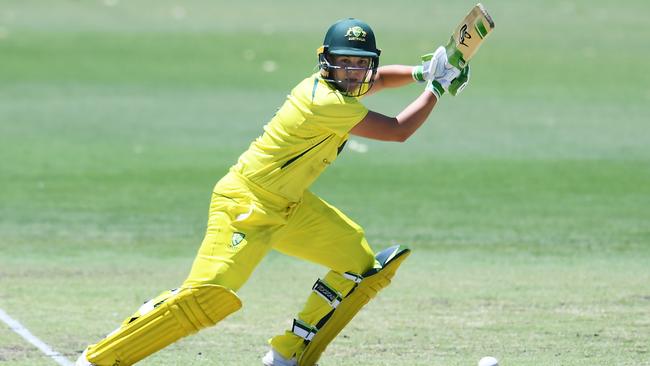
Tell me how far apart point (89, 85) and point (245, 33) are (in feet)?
15.8

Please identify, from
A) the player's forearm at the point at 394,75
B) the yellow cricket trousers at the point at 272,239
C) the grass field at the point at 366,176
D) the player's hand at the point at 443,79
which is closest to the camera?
the yellow cricket trousers at the point at 272,239

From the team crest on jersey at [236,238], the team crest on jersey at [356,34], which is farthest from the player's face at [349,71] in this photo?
the team crest on jersey at [236,238]

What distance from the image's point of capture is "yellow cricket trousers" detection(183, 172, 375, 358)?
21.3 ft

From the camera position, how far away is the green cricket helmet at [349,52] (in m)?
6.71

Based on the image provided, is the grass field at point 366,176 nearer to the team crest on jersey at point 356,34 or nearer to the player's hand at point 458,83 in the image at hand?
the player's hand at point 458,83

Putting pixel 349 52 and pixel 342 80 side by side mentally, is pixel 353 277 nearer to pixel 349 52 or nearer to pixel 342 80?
pixel 342 80

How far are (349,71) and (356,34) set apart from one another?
0.69 feet

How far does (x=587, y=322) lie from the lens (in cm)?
842

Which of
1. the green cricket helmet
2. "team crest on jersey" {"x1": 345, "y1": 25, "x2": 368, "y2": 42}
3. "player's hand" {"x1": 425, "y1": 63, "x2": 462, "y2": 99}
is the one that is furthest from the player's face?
"player's hand" {"x1": 425, "y1": 63, "x2": 462, "y2": 99}

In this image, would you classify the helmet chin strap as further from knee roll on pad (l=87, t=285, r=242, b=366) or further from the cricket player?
knee roll on pad (l=87, t=285, r=242, b=366)

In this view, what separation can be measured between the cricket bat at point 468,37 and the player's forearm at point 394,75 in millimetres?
515

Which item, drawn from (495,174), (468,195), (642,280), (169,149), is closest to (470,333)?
(642,280)

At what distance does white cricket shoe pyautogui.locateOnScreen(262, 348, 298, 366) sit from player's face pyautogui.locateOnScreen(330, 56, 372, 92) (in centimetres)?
162

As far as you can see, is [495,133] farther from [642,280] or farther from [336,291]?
[336,291]
